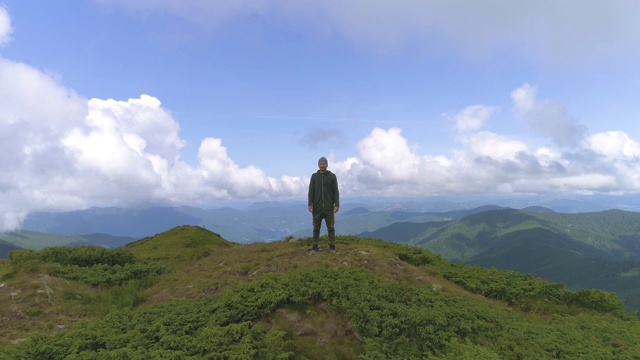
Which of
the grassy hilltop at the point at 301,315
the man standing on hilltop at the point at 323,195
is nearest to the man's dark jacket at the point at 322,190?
the man standing on hilltop at the point at 323,195

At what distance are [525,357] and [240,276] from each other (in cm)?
1051

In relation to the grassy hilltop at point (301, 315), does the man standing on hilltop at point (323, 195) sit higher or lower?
higher

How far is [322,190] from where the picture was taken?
1534 cm

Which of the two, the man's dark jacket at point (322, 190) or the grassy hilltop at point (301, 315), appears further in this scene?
the man's dark jacket at point (322, 190)

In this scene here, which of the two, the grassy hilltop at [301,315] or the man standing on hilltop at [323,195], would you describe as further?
the man standing on hilltop at [323,195]

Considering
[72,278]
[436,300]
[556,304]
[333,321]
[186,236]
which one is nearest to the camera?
[333,321]

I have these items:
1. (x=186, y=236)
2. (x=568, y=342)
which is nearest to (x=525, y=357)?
(x=568, y=342)

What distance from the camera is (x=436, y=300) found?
1062cm

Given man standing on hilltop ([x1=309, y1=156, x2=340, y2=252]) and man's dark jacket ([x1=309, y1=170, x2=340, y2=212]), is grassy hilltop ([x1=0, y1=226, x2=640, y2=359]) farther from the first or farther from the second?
man's dark jacket ([x1=309, y1=170, x2=340, y2=212])

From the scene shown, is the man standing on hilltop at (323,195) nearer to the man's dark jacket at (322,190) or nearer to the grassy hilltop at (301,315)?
the man's dark jacket at (322,190)

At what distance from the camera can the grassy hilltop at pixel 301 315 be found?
8.19 metres

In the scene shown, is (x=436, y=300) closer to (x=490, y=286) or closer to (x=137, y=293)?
(x=490, y=286)

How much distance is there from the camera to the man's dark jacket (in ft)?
50.2

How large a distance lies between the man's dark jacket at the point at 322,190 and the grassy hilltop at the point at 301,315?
2354 mm
